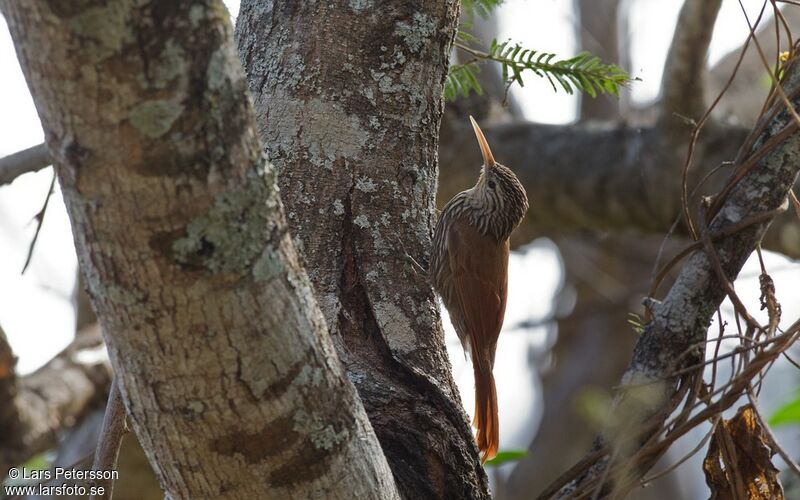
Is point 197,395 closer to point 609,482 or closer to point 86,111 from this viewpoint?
point 86,111

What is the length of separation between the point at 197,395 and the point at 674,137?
11.2 feet

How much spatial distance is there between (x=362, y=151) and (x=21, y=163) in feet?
2.67

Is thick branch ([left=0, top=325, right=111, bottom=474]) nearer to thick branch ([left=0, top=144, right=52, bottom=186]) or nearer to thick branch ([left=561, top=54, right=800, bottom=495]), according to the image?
thick branch ([left=0, top=144, right=52, bottom=186])

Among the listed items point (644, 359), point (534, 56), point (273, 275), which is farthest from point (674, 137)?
point (273, 275)

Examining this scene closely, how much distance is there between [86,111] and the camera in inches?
42.2

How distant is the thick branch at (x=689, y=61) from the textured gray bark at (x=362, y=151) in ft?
5.67

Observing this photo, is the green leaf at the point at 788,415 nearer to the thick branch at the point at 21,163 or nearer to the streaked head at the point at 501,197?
the streaked head at the point at 501,197

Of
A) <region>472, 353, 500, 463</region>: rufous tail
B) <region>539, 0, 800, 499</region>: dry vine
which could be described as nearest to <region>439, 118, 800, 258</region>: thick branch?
<region>472, 353, 500, 463</region>: rufous tail

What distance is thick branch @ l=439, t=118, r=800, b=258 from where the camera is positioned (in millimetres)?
4234

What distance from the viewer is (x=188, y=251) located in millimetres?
1162

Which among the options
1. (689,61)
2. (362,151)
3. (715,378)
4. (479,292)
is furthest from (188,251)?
(689,61)

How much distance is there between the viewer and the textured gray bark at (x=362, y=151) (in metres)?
2.14

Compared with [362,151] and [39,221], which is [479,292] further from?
[39,221]

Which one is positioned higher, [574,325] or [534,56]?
[534,56]
